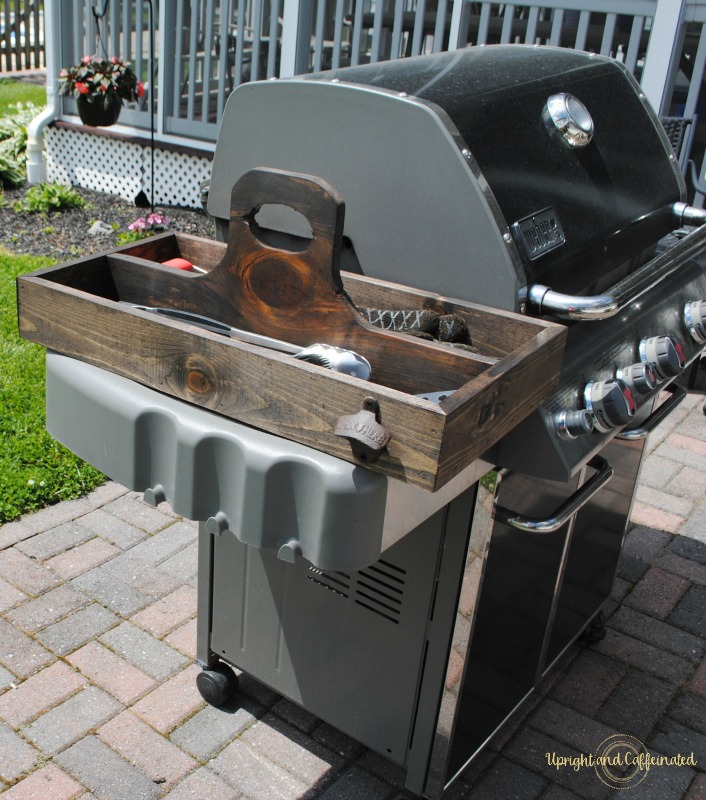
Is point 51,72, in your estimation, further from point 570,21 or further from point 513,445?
point 513,445

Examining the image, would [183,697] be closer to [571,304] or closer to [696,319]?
[571,304]

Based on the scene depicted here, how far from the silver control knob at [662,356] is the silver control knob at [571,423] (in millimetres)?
330

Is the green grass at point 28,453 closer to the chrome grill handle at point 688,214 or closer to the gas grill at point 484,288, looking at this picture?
the gas grill at point 484,288

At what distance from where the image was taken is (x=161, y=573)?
3.19m

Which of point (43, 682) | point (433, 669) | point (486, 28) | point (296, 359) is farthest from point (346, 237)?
point (486, 28)

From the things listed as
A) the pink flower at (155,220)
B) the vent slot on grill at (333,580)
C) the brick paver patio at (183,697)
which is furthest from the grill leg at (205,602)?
the pink flower at (155,220)

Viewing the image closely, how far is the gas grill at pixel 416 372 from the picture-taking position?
159cm

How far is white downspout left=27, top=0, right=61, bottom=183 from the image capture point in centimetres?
755

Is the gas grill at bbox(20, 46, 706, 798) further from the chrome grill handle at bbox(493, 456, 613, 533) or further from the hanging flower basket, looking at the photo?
the hanging flower basket

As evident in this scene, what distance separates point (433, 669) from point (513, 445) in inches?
24.9

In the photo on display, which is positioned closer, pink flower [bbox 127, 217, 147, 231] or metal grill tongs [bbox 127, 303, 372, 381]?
metal grill tongs [bbox 127, 303, 372, 381]

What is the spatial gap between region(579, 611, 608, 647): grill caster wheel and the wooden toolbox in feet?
4.88

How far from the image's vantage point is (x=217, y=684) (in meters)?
2.59

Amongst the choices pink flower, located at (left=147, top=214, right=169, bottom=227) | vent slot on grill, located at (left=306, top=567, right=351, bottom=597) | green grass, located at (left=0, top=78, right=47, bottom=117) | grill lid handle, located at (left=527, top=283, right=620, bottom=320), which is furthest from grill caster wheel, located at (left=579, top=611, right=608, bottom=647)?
green grass, located at (left=0, top=78, right=47, bottom=117)
